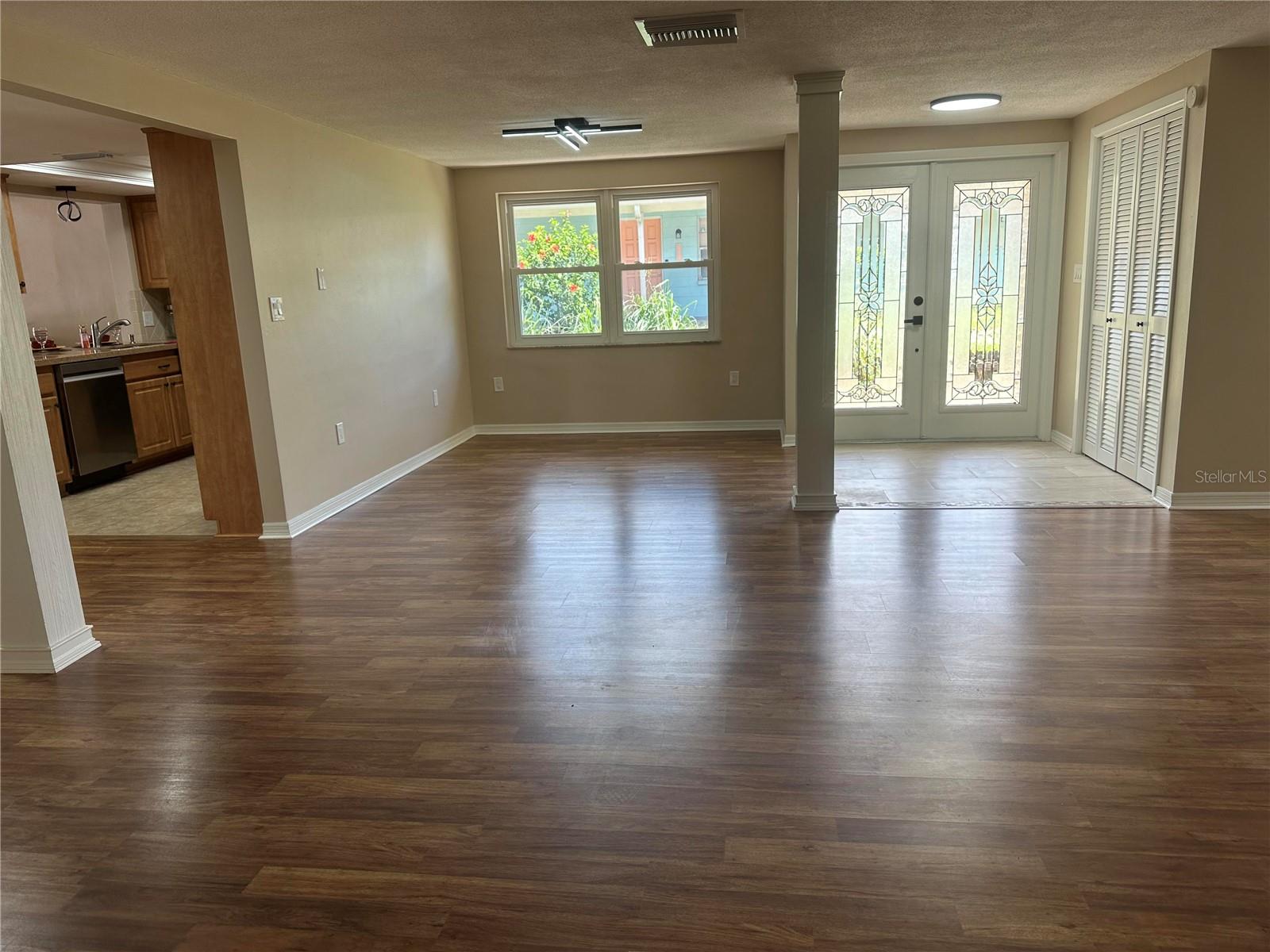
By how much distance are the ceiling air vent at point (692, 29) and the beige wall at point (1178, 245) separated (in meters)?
2.56

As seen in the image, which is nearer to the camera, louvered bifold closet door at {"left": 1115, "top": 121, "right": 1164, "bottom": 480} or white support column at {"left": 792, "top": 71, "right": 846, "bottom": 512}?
white support column at {"left": 792, "top": 71, "right": 846, "bottom": 512}

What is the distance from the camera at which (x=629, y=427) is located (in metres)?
7.50

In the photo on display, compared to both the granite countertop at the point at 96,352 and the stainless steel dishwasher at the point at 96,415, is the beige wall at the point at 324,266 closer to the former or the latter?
the granite countertop at the point at 96,352

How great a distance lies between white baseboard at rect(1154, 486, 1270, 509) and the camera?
14.8 ft

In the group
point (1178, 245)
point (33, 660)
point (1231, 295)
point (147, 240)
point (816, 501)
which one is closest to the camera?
point (33, 660)

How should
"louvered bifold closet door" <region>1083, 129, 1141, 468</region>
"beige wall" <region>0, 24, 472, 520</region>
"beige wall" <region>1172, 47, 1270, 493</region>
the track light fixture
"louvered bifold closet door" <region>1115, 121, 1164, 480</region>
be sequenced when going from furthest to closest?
the track light fixture, "louvered bifold closet door" <region>1083, 129, 1141, 468</region>, "louvered bifold closet door" <region>1115, 121, 1164, 480</region>, "beige wall" <region>1172, 47, 1270, 493</region>, "beige wall" <region>0, 24, 472, 520</region>

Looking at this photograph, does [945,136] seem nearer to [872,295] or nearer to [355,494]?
[872,295]

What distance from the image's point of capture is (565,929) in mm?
1748

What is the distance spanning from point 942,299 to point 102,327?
278 inches

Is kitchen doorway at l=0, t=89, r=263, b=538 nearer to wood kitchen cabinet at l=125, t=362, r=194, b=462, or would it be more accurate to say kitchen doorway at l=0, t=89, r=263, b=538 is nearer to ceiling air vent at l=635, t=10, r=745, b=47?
wood kitchen cabinet at l=125, t=362, r=194, b=462

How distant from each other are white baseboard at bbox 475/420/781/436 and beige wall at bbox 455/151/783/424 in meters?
0.04

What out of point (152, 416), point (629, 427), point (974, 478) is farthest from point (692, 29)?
point (152, 416)

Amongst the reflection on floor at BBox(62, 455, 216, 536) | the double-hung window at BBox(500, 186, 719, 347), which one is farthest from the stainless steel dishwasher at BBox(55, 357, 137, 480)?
the double-hung window at BBox(500, 186, 719, 347)

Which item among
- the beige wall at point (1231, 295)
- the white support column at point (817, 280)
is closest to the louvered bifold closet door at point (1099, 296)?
the beige wall at point (1231, 295)
